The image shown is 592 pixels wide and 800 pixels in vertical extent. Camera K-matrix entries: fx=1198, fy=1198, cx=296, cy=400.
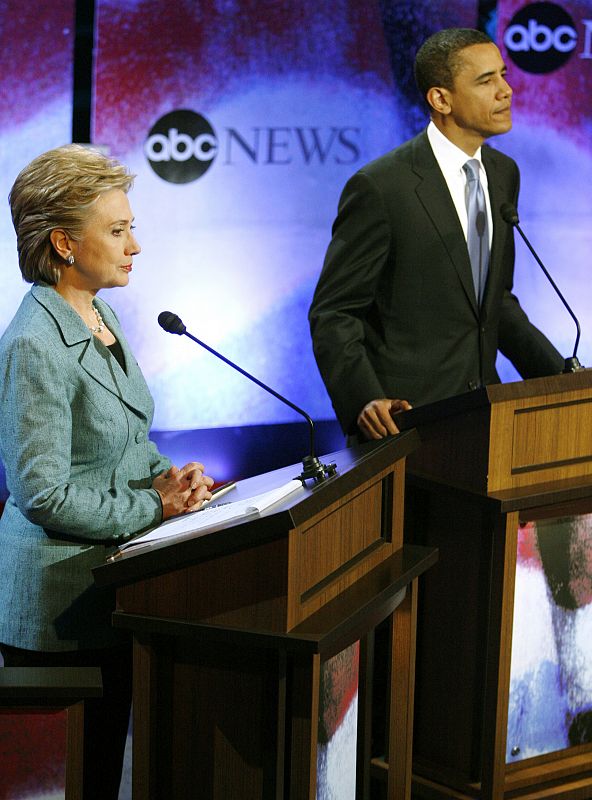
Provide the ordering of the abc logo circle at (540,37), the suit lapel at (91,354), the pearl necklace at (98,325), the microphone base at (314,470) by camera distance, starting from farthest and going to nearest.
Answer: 1. the abc logo circle at (540,37)
2. the pearl necklace at (98,325)
3. the suit lapel at (91,354)
4. the microphone base at (314,470)

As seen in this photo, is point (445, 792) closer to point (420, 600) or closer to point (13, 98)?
point (420, 600)

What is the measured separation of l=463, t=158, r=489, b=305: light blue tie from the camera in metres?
2.88

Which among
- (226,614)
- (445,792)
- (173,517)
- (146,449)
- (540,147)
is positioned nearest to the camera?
(226,614)

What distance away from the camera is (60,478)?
178 cm

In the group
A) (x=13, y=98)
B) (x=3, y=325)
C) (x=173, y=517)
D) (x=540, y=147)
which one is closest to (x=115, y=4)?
(x=13, y=98)

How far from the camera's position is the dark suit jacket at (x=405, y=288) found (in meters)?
2.80

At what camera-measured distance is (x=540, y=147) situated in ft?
16.5

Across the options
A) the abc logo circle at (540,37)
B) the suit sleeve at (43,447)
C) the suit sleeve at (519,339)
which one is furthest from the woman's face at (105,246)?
the abc logo circle at (540,37)

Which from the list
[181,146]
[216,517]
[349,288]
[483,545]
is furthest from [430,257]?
[181,146]

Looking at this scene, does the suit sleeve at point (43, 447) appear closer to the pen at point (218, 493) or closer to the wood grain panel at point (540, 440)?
the pen at point (218, 493)

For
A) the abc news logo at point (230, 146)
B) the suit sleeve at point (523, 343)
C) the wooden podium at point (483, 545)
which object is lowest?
the wooden podium at point (483, 545)

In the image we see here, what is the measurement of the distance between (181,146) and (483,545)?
8.97 feet

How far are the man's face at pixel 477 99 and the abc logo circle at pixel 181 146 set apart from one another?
1839 millimetres

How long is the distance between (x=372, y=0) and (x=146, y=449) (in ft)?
10.5
